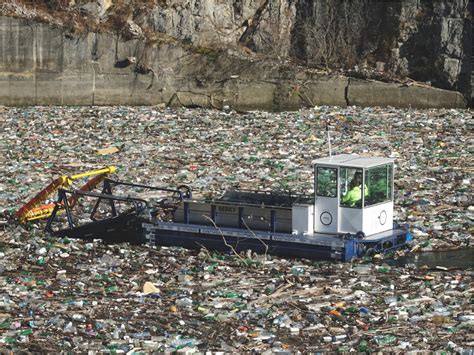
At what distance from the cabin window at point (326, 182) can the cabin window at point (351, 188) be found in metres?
0.10

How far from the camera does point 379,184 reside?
1375cm

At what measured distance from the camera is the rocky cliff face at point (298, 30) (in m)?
29.3

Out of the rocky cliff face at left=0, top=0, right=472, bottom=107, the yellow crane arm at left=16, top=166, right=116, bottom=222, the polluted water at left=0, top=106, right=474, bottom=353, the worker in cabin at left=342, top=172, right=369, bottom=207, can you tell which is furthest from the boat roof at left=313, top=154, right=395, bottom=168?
the rocky cliff face at left=0, top=0, right=472, bottom=107

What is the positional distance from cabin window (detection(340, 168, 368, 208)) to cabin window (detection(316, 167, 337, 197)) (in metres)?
0.10

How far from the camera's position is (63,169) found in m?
19.8

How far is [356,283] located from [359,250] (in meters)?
1.04

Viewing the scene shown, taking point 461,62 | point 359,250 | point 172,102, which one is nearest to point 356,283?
point 359,250

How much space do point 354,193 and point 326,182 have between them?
14.1 inches

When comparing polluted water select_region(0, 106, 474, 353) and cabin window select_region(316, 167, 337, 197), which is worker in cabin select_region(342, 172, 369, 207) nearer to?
cabin window select_region(316, 167, 337, 197)

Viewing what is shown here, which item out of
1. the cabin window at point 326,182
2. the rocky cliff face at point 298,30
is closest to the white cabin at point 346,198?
the cabin window at point 326,182

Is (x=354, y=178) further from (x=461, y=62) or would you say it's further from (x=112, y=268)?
(x=461, y=62)

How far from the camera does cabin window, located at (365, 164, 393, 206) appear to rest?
1357 centimetres

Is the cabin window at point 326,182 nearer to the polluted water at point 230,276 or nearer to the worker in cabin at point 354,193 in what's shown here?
the worker in cabin at point 354,193

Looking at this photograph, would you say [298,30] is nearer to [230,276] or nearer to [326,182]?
[326,182]
